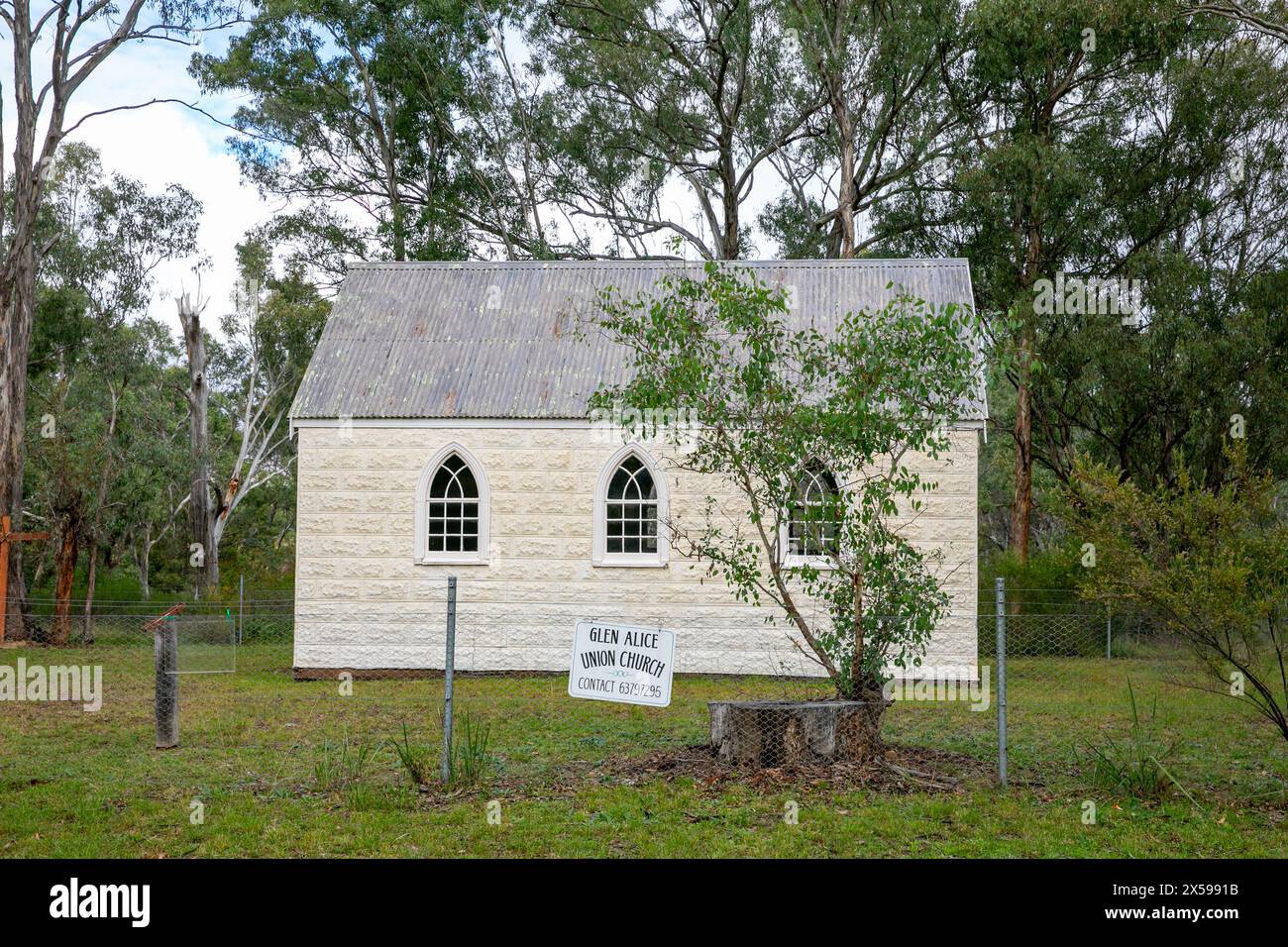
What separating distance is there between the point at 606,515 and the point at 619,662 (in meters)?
8.09

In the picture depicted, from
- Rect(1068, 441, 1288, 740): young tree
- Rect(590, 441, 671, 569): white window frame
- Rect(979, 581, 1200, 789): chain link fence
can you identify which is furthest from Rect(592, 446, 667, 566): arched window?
Rect(1068, 441, 1288, 740): young tree

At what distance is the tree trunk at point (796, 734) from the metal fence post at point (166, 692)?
18.6 feet

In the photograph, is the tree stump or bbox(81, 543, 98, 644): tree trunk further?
bbox(81, 543, 98, 644): tree trunk

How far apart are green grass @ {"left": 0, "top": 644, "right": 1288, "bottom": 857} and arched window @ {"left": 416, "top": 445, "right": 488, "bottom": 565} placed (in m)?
3.50

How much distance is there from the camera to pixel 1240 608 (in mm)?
9383

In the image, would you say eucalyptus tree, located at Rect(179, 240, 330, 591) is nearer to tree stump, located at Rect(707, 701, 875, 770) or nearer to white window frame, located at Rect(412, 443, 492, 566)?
white window frame, located at Rect(412, 443, 492, 566)

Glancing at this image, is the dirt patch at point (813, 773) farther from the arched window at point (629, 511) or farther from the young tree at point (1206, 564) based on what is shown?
the arched window at point (629, 511)

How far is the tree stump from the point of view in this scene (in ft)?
35.2

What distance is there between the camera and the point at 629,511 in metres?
18.6

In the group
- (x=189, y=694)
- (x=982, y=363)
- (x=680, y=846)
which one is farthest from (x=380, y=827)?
(x=189, y=694)

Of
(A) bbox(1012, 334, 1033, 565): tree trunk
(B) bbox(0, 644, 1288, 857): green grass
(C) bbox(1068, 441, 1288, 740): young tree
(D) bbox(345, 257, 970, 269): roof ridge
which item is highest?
(D) bbox(345, 257, 970, 269): roof ridge

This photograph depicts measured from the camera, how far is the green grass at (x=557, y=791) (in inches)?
336

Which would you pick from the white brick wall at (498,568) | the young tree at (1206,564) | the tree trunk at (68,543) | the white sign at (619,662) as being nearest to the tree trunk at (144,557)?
the tree trunk at (68,543)

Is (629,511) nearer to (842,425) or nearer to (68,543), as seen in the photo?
(842,425)
